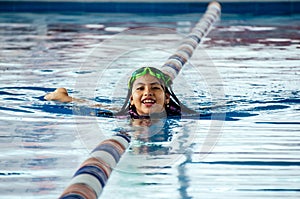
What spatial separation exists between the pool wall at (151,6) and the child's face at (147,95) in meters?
9.66

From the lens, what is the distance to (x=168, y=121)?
5402 millimetres

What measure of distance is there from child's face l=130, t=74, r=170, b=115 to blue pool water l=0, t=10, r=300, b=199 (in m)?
0.18

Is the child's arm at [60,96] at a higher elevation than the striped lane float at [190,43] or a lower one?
lower

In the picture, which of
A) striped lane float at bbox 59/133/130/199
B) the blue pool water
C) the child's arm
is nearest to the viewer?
striped lane float at bbox 59/133/130/199

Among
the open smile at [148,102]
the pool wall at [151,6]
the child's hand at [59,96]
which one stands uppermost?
the pool wall at [151,6]

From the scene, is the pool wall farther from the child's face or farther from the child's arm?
the child's face

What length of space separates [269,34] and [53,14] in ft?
15.4

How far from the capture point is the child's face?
4.96 metres

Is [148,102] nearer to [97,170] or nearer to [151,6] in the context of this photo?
[97,170]

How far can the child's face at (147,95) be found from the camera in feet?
16.3

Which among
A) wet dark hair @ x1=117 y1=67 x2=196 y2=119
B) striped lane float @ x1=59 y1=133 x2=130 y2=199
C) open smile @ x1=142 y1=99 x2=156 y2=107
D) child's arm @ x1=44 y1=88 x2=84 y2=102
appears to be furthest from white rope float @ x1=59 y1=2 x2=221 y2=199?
child's arm @ x1=44 y1=88 x2=84 y2=102

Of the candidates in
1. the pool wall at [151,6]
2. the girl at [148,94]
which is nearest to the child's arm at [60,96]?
the girl at [148,94]

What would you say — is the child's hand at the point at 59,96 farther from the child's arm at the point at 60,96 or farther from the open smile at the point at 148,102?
the open smile at the point at 148,102

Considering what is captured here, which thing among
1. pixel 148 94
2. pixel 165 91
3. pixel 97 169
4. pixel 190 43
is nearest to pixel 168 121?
pixel 165 91
